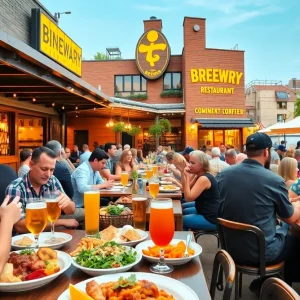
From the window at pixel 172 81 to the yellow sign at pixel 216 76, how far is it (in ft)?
5.91

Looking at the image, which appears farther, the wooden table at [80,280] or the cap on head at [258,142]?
the cap on head at [258,142]

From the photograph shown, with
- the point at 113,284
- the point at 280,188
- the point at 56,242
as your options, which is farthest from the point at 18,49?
the point at 113,284

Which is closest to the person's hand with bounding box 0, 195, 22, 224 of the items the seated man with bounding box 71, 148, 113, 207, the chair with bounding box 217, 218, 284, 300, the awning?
the chair with bounding box 217, 218, 284, 300

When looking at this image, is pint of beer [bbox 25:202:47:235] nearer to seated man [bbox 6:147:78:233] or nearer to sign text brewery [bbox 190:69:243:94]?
seated man [bbox 6:147:78:233]

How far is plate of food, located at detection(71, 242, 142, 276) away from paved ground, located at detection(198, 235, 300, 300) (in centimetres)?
205

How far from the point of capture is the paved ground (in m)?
3.20

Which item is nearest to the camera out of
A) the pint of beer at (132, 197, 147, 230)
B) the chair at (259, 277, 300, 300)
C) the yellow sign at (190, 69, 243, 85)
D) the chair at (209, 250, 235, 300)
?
the chair at (259, 277, 300, 300)

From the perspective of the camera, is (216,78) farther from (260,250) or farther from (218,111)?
(260,250)

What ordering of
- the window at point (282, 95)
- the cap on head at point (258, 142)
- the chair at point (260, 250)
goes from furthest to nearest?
the window at point (282, 95)
the cap on head at point (258, 142)
the chair at point (260, 250)

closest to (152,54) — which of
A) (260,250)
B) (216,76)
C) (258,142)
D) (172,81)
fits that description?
(172,81)

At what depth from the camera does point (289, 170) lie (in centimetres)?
420

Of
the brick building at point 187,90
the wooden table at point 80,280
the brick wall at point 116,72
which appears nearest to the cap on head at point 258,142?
the wooden table at point 80,280

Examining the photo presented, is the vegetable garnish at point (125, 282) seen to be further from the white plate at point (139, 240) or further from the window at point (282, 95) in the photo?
the window at point (282, 95)

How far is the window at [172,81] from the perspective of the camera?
20938 millimetres
